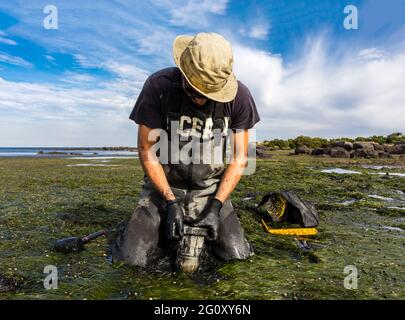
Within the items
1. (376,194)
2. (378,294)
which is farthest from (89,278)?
(376,194)

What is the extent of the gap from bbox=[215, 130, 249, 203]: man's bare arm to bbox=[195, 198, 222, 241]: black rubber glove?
29cm

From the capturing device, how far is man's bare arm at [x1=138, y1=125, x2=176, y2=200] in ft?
13.4

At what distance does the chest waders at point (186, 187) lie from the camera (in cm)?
400

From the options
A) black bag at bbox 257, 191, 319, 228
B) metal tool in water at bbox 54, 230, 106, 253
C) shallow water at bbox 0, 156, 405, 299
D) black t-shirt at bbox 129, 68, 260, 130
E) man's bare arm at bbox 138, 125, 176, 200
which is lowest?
shallow water at bbox 0, 156, 405, 299

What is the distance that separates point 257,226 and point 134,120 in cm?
292

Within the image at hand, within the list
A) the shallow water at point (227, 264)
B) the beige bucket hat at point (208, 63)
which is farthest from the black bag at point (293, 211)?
the beige bucket hat at point (208, 63)

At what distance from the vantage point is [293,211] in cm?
577

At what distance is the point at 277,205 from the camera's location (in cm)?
617

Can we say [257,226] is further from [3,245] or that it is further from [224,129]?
[3,245]

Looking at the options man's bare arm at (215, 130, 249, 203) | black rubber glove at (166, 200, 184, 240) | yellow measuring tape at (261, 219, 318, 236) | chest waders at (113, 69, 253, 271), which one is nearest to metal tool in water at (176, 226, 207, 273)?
chest waders at (113, 69, 253, 271)

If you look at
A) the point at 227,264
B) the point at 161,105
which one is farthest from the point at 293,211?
the point at 161,105

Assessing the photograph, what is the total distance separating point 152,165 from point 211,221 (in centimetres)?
95

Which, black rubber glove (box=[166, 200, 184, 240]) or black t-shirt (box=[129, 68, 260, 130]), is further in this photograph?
black t-shirt (box=[129, 68, 260, 130])

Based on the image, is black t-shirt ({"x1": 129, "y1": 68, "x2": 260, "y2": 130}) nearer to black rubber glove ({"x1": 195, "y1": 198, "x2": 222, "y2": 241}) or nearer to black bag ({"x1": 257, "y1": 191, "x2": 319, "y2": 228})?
black rubber glove ({"x1": 195, "y1": 198, "x2": 222, "y2": 241})
